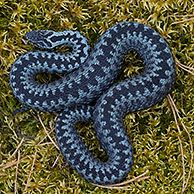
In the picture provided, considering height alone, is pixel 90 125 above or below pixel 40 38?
below

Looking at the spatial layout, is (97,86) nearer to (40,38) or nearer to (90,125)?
(90,125)

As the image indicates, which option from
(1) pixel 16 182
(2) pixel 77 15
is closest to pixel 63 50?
(2) pixel 77 15

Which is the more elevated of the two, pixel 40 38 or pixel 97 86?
pixel 40 38

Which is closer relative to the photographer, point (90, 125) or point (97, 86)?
point (97, 86)

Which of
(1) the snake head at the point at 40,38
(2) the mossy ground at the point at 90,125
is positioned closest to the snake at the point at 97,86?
(1) the snake head at the point at 40,38

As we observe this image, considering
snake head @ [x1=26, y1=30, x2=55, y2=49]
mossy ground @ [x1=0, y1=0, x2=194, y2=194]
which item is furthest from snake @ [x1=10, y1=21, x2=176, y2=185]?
mossy ground @ [x1=0, y1=0, x2=194, y2=194]

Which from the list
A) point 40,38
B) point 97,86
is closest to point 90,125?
point 97,86

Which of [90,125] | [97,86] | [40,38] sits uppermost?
[40,38]
